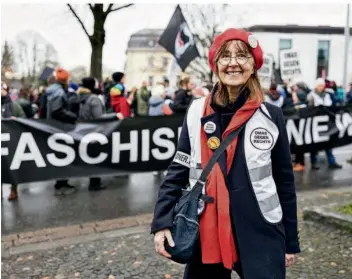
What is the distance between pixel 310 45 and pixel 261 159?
50.1 meters

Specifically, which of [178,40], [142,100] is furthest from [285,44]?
[178,40]

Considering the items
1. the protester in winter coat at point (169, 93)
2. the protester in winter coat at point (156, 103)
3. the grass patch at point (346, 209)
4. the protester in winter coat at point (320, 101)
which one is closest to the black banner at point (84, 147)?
the protester in winter coat at point (156, 103)

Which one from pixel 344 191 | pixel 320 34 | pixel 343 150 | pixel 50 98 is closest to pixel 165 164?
pixel 50 98

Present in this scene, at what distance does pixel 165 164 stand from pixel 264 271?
18.0 feet

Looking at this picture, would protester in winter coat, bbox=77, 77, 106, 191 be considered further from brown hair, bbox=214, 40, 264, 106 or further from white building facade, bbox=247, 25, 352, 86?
white building facade, bbox=247, 25, 352, 86

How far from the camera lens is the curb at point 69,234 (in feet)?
16.9

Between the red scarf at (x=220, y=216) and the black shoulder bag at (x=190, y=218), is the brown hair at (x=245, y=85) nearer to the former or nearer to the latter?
the red scarf at (x=220, y=216)

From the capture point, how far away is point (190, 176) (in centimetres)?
246

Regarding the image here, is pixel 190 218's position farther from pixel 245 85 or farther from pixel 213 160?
pixel 245 85

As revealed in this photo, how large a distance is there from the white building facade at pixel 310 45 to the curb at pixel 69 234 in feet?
146

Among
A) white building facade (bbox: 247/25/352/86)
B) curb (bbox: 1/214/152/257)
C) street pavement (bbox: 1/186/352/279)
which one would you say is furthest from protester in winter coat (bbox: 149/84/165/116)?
white building facade (bbox: 247/25/352/86)

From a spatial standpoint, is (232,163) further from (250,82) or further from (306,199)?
(306,199)

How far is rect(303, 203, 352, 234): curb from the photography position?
199 inches

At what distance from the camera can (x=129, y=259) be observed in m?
4.56
